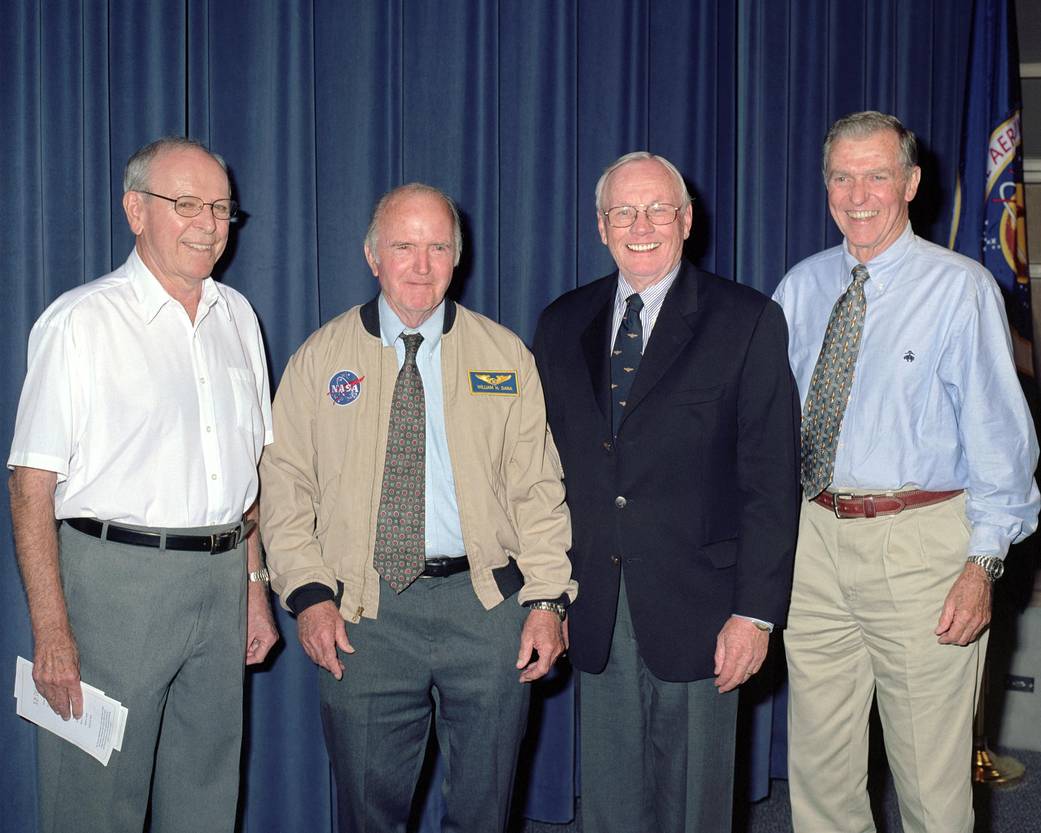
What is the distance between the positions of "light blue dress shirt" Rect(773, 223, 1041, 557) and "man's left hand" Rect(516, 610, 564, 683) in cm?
75

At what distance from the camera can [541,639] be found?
2.07 meters

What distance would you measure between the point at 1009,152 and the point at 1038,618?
1.77m

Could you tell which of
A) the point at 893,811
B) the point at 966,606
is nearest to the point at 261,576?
the point at 966,606

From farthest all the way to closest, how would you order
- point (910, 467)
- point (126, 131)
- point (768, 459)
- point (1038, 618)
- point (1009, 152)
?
point (1038, 618)
point (1009, 152)
point (126, 131)
point (910, 467)
point (768, 459)

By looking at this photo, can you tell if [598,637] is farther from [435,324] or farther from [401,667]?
[435,324]

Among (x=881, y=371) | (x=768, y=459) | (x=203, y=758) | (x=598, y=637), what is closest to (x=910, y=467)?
(x=881, y=371)

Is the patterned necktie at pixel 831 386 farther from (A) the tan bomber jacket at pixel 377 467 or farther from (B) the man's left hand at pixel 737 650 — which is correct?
(A) the tan bomber jacket at pixel 377 467

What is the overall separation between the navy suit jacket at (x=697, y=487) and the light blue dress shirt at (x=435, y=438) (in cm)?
31

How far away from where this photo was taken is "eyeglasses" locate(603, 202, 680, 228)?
2129 millimetres

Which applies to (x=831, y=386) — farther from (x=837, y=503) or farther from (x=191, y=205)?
(x=191, y=205)

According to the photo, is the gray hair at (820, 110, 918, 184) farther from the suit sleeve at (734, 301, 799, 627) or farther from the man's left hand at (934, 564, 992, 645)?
the man's left hand at (934, 564, 992, 645)

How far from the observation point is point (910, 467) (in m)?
2.17

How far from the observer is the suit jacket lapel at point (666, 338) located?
81.0 inches

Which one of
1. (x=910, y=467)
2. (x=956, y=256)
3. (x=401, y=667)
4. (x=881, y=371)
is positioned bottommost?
(x=401, y=667)
